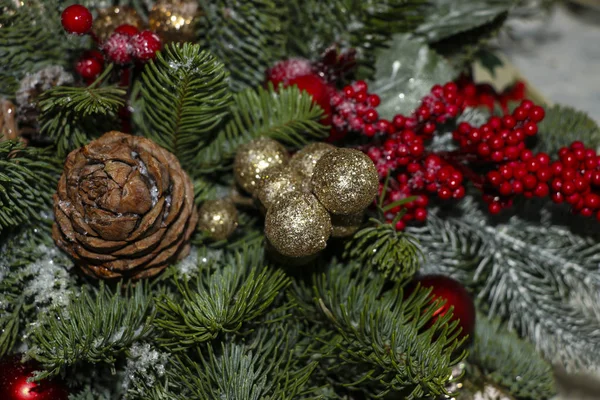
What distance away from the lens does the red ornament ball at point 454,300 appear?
0.56m

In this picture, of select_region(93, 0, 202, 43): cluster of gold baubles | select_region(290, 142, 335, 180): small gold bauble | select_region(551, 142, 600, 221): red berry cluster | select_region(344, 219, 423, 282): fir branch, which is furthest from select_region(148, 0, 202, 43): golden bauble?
select_region(551, 142, 600, 221): red berry cluster

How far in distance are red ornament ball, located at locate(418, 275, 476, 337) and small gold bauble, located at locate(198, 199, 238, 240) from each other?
204mm

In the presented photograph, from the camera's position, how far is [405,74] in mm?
671

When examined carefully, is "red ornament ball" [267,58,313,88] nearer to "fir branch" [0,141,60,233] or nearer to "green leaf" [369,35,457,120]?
"green leaf" [369,35,457,120]

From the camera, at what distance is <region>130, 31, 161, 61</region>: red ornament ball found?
0.53 meters

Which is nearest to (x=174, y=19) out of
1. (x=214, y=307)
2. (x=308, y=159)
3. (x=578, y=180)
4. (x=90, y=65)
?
(x=90, y=65)

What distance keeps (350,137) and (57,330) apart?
0.38m

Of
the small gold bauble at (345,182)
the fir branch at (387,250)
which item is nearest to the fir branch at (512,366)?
the fir branch at (387,250)

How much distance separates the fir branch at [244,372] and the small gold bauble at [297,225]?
0.30 ft

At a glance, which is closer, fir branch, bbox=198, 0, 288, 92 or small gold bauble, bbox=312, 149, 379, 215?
small gold bauble, bbox=312, 149, 379, 215

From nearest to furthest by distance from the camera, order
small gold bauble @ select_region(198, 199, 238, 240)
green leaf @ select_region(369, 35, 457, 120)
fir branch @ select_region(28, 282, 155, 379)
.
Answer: fir branch @ select_region(28, 282, 155, 379)
small gold bauble @ select_region(198, 199, 238, 240)
green leaf @ select_region(369, 35, 457, 120)

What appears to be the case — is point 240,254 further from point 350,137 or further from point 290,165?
point 350,137

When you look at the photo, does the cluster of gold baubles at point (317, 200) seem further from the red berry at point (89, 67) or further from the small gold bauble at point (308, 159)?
the red berry at point (89, 67)

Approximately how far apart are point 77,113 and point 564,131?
1.89 ft
